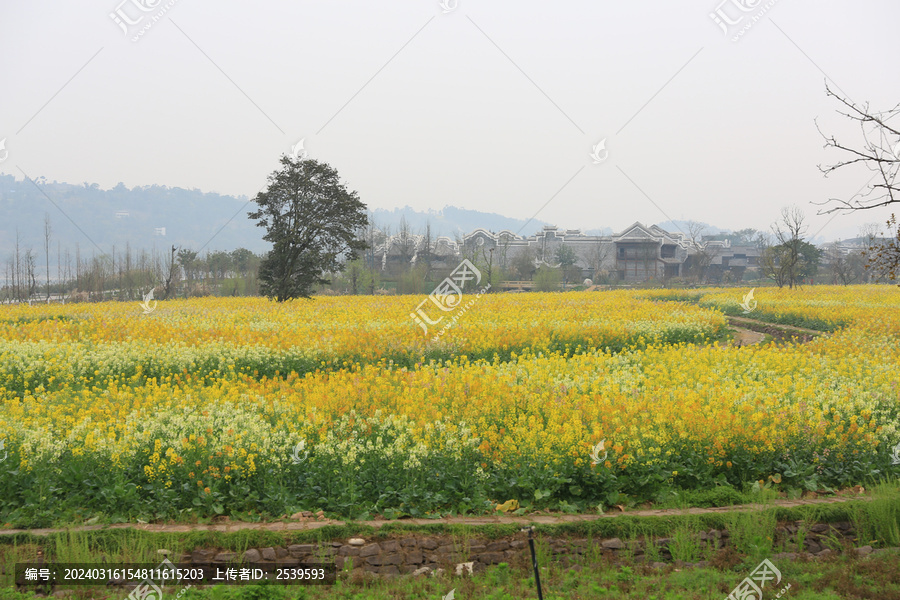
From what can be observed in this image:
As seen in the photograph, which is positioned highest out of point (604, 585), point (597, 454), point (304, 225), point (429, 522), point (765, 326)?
point (304, 225)

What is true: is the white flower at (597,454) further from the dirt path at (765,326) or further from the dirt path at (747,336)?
the dirt path at (765,326)

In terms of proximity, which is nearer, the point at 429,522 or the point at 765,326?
the point at 429,522

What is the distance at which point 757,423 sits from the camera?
7781 mm

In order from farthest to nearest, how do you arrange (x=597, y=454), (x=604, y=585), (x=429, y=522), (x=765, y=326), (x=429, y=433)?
(x=765, y=326) → (x=429, y=433) → (x=597, y=454) → (x=429, y=522) → (x=604, y=585)

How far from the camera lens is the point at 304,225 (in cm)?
3061

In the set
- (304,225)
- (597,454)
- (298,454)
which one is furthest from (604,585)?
(304,225)

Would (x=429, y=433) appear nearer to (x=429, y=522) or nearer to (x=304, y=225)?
(x=429, y=522)

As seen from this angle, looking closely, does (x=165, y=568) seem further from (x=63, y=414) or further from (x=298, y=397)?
(x=63, y=414)

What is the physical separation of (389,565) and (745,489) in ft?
13.8

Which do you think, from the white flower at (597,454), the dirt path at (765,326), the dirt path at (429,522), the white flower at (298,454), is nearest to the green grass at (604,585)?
the dirt path at (429,522)

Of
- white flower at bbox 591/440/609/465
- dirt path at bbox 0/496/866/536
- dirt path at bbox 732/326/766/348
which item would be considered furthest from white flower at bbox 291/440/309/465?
dirt path at bbox 732/326/766/348

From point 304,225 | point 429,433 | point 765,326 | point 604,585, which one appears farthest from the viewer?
point 304,225

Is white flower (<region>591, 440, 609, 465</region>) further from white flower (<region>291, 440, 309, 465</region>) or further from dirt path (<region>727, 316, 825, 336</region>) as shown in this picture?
dirt path (<region>727, 316, 825, 336</region>)

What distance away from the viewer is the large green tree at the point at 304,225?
29.9 m
